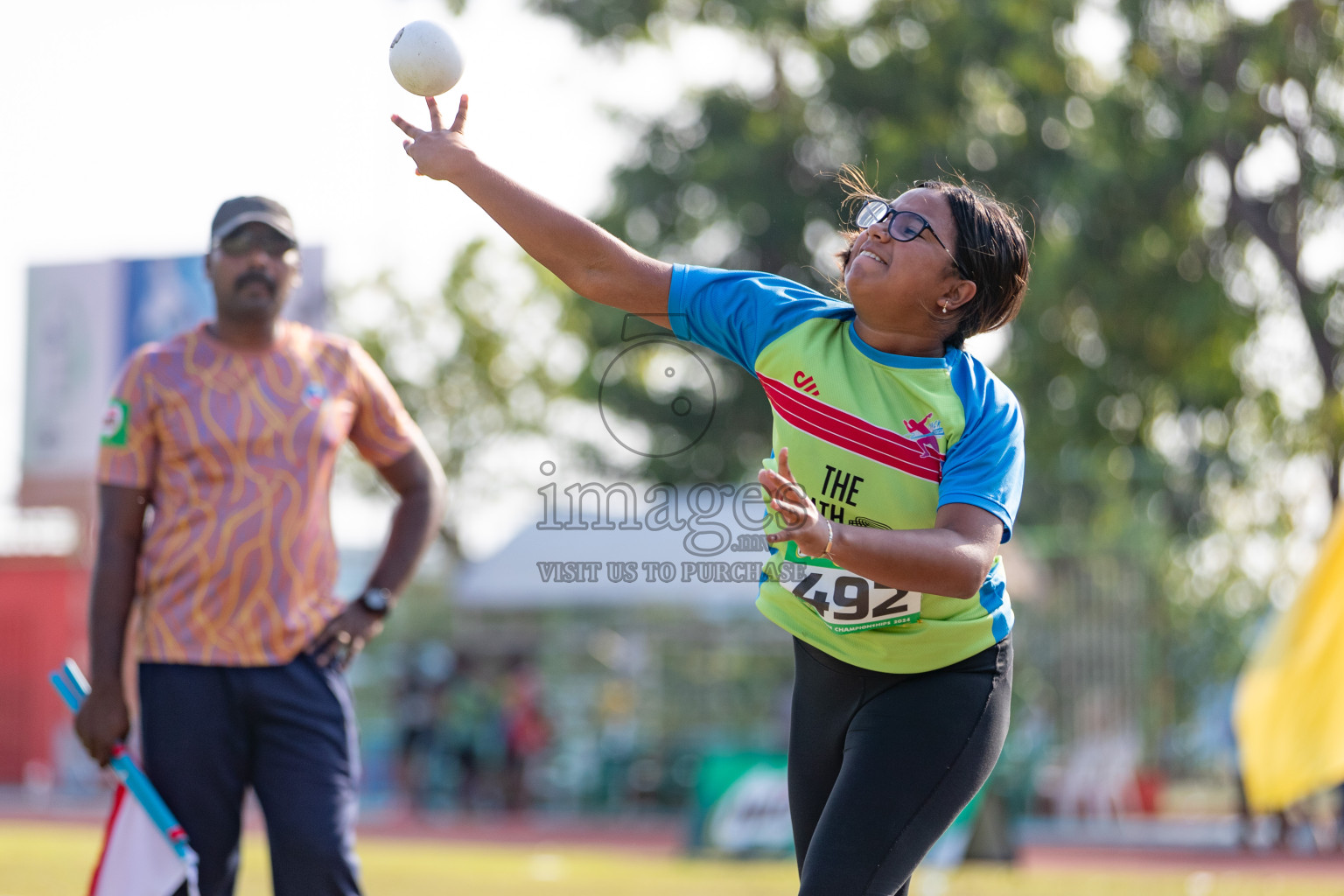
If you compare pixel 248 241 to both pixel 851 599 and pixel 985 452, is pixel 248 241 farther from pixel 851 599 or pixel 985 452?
pixel 985 452

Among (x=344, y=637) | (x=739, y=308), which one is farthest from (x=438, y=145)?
(x=344, y=637)

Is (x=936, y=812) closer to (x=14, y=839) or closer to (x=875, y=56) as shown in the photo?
(x=14, y=839)

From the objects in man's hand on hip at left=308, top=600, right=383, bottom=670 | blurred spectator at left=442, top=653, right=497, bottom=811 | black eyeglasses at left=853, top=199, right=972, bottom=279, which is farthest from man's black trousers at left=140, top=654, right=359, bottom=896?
blurred spectator at left=442, top=653, right=497, bottom=811

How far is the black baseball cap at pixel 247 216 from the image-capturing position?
14.0 feet

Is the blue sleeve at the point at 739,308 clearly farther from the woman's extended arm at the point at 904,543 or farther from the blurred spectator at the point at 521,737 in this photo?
the blurred spectator at the point at 521,737

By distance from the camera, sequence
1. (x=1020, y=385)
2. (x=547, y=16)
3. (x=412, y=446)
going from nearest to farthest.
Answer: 1. (x=412, y=446)
2. (x=1020, y=385)
3. (x=547, y=16)

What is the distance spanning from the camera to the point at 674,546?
814cm

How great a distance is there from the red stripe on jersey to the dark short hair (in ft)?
1.17

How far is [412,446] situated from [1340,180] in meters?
17.7

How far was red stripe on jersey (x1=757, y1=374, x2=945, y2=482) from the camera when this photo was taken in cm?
321

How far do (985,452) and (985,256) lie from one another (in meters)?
0.47

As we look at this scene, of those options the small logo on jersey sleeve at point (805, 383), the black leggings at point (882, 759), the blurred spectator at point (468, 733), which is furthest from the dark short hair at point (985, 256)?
the blurred spectator at point (468, 733)

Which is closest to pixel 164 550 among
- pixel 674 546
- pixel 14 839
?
pixel 674 546

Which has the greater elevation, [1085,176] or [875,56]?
[875,56]
